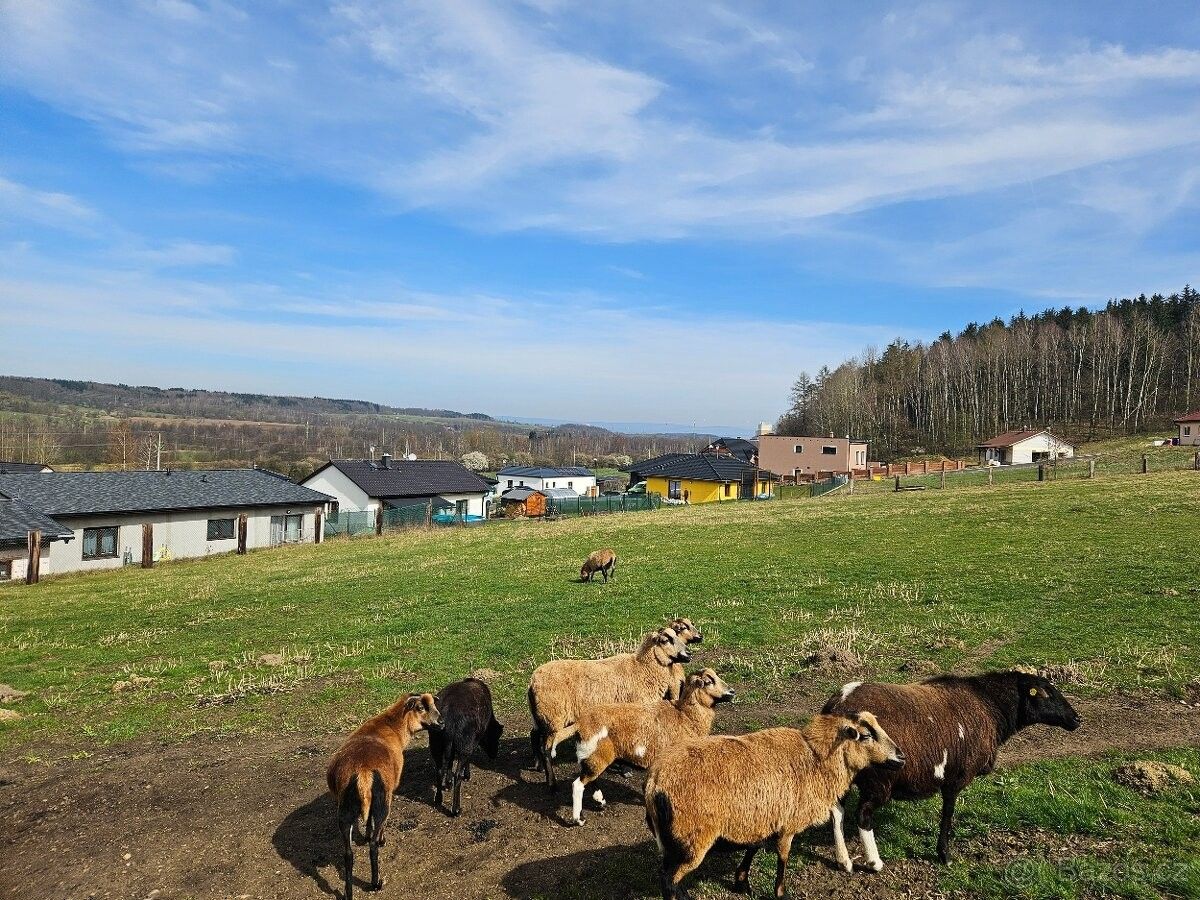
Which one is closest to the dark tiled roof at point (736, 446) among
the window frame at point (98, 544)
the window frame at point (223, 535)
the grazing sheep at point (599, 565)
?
the window frame at point (223, 535)

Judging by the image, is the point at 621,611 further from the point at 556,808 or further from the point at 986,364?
the point at 986,364

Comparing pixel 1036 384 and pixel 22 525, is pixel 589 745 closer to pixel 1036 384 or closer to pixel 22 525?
pixel 22 525

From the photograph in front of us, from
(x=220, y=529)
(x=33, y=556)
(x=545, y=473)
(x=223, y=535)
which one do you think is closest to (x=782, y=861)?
(x=33, y=556)

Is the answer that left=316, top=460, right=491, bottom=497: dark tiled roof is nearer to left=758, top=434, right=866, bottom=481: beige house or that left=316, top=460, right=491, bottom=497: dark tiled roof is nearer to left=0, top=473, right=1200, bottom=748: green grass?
left=0, top=473, right=1200, bottom=748: green grass

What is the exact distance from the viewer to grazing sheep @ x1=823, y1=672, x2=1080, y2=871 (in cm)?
693

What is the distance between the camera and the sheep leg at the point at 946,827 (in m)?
6.71

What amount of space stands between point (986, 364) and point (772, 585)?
120 m

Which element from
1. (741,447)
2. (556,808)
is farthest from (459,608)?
(741,447)

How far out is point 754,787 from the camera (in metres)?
6.37

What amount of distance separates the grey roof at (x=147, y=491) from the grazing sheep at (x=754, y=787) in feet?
151

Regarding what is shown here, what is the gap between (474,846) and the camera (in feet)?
24.6

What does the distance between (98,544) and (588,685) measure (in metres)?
44.9

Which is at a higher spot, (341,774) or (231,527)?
(341,774)

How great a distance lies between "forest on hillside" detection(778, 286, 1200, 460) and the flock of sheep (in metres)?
112
